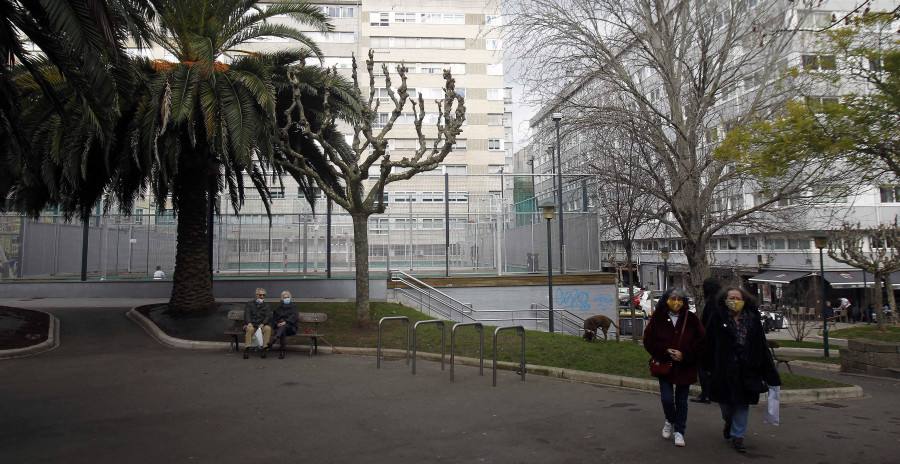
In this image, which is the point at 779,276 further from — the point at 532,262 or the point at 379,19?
the point at 379,19

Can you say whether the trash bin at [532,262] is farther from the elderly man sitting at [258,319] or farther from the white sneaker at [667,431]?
the white sneaker at [667,431]

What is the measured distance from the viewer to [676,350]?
5359 mm

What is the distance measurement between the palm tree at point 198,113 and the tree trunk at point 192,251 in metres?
0.02

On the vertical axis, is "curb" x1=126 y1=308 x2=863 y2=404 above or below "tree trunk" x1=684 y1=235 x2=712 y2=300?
below

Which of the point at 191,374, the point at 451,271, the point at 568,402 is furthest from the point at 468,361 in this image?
the point at 451,271

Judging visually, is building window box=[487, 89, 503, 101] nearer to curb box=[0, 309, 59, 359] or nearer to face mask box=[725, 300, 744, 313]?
curb box=[0, 309, 59, 359]

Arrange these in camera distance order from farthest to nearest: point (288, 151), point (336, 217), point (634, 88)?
point (336, 217), point (288, 151), point (634, 88)

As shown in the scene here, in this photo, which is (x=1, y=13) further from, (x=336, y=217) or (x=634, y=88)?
(x=336, y=217)

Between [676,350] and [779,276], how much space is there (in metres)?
34.2

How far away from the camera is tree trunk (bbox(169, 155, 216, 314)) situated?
13344 mm

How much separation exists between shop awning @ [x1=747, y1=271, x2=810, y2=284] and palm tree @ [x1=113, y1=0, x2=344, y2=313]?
103 ft

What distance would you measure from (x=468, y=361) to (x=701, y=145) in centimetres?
805

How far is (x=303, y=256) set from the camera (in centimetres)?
1947

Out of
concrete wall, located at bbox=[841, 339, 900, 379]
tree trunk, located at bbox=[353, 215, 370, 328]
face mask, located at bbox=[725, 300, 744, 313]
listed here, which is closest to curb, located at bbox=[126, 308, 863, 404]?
tree trunk, located at bbox=[353, 215, 370, 328]
